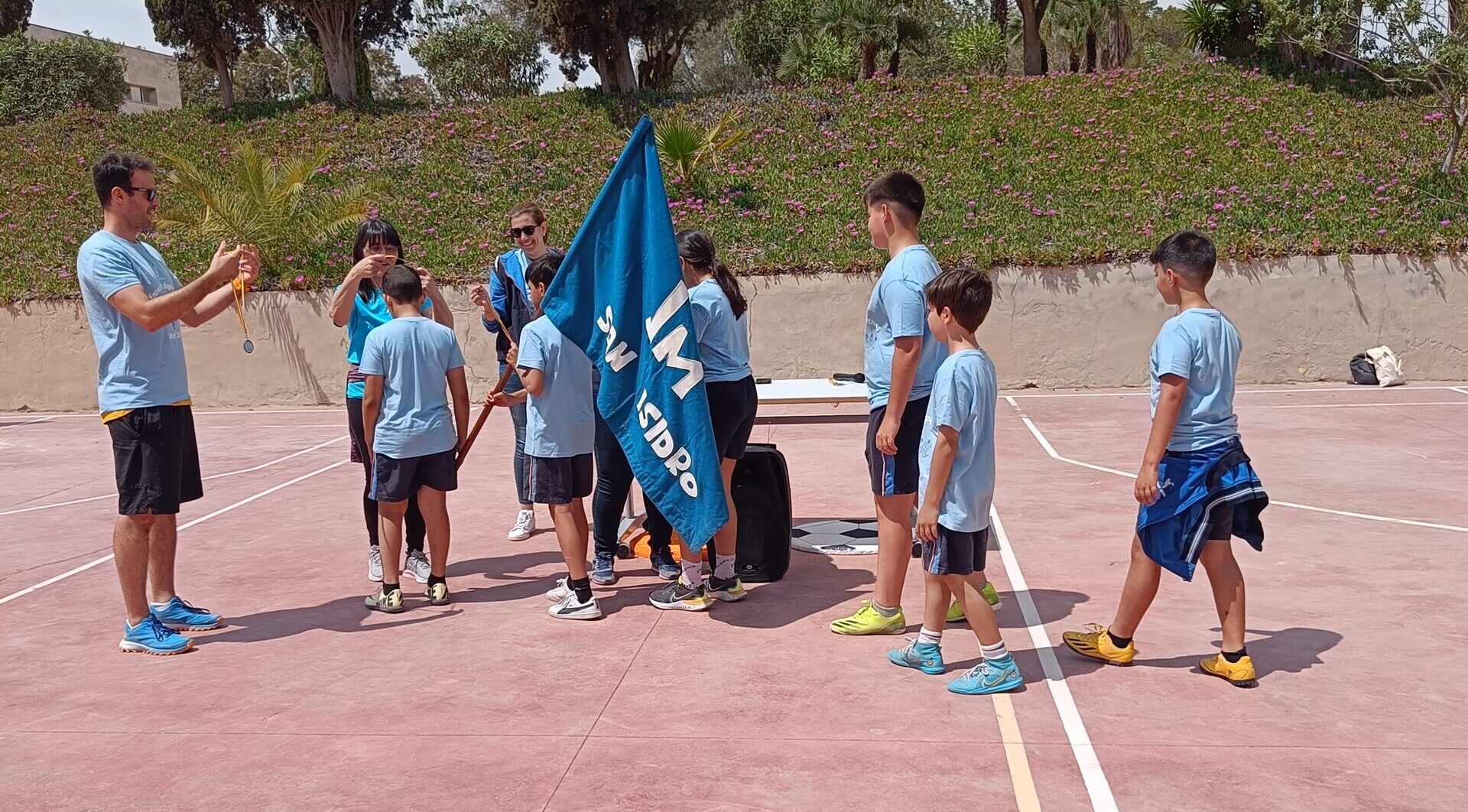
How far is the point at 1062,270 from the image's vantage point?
1585 cm

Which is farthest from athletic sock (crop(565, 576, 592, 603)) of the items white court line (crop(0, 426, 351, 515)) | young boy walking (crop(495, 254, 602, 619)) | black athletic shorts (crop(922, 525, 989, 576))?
white court line (crop(0, 426, 351, 515))

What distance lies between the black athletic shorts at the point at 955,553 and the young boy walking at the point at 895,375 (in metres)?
0.57

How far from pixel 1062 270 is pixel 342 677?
504 inches

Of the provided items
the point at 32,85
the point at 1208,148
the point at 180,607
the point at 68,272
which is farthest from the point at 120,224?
the point at 32,85

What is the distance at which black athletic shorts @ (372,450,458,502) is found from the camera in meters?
5.80

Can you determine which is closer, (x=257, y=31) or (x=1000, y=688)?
(x=1000, y=688)

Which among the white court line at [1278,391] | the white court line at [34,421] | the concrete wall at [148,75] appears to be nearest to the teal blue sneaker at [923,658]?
the white court line at [1278,391]

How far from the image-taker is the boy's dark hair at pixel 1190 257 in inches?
178

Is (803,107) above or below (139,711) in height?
above

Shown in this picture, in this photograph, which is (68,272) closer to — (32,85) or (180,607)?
(180,607)

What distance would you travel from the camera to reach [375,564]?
657cm

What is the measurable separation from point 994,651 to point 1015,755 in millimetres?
650

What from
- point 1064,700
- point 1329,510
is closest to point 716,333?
point 1064,700

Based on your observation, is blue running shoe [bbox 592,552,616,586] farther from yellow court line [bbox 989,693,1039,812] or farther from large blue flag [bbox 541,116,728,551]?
yellow court line [bbox 989,693,1039,812]
